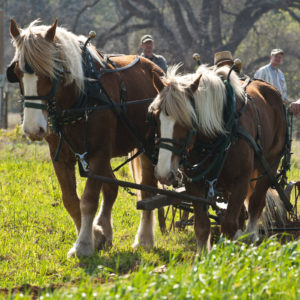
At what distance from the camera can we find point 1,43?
9.42 metres

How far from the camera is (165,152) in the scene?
437 cm

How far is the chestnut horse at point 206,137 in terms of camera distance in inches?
174

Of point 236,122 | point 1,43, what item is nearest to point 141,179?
point 236,122

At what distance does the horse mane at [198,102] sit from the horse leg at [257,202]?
5.78 feet

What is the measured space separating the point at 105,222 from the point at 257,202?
5.31 ft

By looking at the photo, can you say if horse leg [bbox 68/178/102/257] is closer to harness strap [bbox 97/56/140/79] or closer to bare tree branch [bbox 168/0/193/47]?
harness strap [bbox 97/56/140/79]

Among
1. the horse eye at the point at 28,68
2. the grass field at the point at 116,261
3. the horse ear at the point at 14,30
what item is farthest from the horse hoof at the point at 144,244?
the horse ear at the point at 14,30

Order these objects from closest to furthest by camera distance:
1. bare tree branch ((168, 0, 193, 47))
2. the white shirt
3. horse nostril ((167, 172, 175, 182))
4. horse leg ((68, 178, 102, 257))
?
horse nostril ((167, 172, 175, 182)) < horse leg ((68, 178, 102, 257)) < the white shirt < bare tree branch ((168, 0, 193, 47))

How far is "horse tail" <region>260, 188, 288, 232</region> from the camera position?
253 inches

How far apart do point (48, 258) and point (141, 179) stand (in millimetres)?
1470

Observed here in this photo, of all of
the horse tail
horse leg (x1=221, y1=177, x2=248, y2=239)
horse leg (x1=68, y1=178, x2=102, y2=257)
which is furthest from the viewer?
the horse tail

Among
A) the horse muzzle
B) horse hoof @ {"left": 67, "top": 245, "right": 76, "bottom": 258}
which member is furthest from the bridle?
horse hoof @ {"left": 67, "top": 245, "right": 76, "bottom": 258}

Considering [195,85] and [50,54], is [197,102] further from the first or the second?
[50,54]

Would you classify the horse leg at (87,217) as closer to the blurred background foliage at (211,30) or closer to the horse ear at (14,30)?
the horse ear at (14,30)
